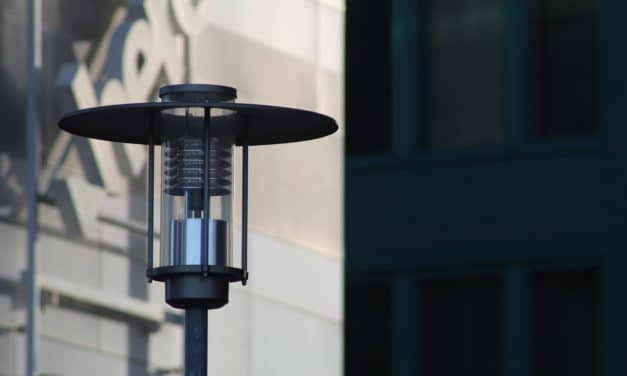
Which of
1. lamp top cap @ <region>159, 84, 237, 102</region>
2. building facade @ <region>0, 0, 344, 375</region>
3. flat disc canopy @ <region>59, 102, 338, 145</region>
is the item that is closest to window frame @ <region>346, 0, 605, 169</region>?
building facade @ <region>0, 0, 344, 375</region>

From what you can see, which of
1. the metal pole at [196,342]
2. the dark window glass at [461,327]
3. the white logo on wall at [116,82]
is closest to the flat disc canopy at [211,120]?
the metal pole at [196,342]

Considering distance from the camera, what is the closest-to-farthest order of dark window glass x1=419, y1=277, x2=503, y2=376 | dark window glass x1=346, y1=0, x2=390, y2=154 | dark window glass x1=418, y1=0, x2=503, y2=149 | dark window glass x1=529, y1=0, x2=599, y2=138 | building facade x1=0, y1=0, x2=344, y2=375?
building facade x1=0, y1=0, x2=344, y2=375
dark window glass x1=529, y1=0, x2=599, y2=138
dark window glass x1=419, y1=277, x2=503, y2=376
dark window glass x1=418, y1=0, x2=503, y2=149
dark window glass x1=346, y1=0, x2=390, y2=154

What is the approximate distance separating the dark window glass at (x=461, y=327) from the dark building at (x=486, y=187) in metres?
0.01

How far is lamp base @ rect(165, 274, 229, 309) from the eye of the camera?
19.5 ft

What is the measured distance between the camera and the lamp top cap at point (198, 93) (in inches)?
231

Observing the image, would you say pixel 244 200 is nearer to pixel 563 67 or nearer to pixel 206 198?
pixel 206 198

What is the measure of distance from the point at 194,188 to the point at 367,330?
40.6 feet

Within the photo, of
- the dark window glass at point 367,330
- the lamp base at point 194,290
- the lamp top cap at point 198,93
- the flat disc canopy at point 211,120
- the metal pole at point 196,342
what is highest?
the lamp top cap at point 198,93

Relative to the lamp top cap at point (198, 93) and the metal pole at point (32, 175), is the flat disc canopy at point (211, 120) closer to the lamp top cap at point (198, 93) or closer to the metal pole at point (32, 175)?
the lamp top cap at point (198, 93)

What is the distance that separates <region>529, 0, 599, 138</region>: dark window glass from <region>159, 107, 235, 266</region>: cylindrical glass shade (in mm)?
11878

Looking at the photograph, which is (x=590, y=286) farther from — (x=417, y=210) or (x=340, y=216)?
(x=340, y=216)

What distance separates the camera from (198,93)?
589cm

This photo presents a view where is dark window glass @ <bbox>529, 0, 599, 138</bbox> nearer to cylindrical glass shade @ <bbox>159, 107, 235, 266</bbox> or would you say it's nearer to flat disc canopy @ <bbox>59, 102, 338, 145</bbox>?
flat disc canopy @ <bbox>59, 102, 338, 145</bbox>

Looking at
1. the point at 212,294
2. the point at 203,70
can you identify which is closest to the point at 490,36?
the point at 203,70
